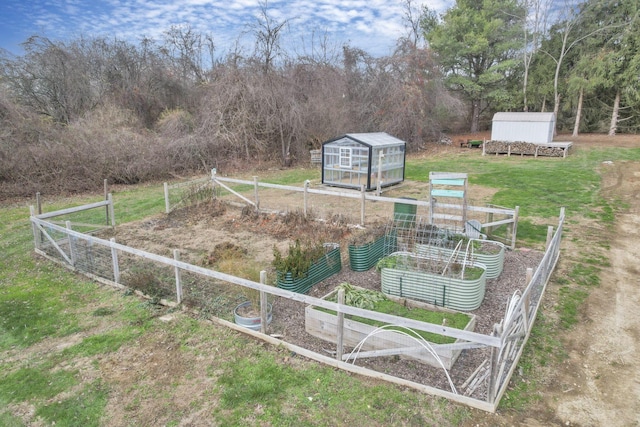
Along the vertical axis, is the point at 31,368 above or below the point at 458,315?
below

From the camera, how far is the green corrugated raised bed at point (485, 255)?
685 centimetres

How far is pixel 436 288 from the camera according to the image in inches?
232

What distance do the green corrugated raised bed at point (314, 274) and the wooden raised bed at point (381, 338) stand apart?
3.11 feet

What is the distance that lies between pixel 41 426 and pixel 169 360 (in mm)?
1334

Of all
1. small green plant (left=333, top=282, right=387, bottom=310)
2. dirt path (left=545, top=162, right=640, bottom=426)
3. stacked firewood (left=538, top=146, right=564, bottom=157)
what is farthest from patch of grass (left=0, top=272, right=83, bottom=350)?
stacked firewood (left=538, top=146, right=564, bottom=157)

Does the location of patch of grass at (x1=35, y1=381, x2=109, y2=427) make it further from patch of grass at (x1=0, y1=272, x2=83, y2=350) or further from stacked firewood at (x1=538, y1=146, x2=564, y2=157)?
stacked firewood at (x1=538, y1=146, x2=564, y2=157)

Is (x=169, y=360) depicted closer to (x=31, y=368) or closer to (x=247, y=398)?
(x=247, y=398)

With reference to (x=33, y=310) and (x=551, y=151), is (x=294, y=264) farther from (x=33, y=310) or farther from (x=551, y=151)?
(x=551, y=151)

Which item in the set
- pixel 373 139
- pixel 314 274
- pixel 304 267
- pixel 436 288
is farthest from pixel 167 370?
pixel 373 139

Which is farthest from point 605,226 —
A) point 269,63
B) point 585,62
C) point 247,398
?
point 585,62

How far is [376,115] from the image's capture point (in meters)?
24.9

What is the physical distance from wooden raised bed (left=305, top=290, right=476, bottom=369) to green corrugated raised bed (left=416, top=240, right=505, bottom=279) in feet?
5.34

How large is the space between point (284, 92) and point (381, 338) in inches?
702

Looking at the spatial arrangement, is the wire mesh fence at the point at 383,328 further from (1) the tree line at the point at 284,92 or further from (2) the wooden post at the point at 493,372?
(1) the tree line at the point at 284,92
